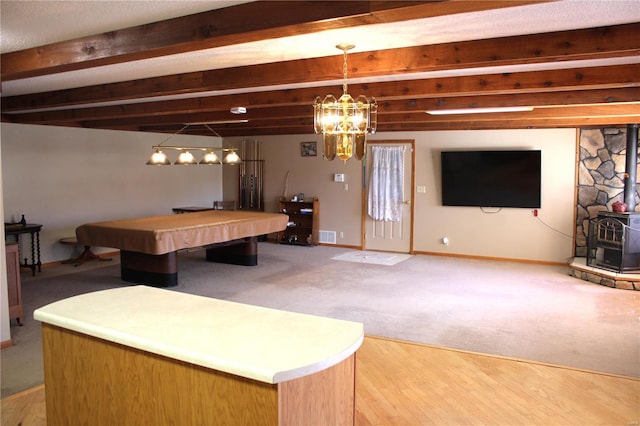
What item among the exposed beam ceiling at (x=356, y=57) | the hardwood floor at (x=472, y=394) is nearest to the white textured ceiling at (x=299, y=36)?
the exposed beam ceiling at (x=356, y=57)

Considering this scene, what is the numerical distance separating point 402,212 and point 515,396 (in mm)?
5711

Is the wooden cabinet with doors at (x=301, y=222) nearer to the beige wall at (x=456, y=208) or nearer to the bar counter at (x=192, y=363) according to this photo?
the beige wall at (x=456, y=208)

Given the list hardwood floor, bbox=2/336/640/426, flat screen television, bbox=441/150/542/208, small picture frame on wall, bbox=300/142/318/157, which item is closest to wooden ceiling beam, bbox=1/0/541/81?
hardwood floor, bbox=2/336/640/426

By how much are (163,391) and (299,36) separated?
7.07 ft

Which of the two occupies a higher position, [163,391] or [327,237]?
[163,391]

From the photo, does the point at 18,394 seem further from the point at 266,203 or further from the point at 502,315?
the point at 266,203

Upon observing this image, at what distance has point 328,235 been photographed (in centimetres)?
945

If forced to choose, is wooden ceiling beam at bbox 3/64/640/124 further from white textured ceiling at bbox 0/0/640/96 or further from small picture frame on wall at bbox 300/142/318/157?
small picture frame on wall at bbox 300/142/318/157

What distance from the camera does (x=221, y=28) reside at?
2375mm

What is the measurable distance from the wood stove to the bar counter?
578 centimetres

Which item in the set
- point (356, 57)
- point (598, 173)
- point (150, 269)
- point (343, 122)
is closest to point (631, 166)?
point (598, 173)

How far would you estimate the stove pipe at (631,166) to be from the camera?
21.4 ft

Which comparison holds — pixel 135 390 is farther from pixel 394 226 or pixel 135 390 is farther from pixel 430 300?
pixel 394 226

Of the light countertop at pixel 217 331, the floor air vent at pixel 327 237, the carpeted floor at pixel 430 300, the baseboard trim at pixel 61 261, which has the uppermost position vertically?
the light countertop at pixel 217 331
